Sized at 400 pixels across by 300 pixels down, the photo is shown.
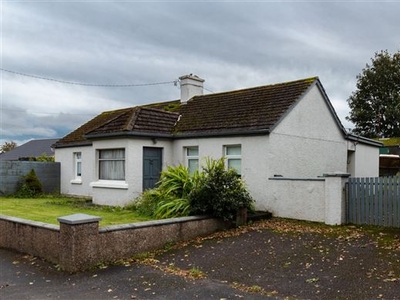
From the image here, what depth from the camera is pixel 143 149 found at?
1616 cm

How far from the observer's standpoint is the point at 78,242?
827 cm

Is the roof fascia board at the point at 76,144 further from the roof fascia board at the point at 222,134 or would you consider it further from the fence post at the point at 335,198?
the fence post at the point at 335,198

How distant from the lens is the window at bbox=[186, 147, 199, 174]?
16.8 metres

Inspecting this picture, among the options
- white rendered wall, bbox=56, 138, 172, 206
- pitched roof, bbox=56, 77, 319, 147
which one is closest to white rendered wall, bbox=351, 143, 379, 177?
pitched roof, bbox=56, 77, 319, 147

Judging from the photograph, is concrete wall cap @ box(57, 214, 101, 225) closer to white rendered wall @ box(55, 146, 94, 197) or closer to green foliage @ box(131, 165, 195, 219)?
green foliage @ box(131, 165, 195, 219)

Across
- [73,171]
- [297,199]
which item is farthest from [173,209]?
[73,171]

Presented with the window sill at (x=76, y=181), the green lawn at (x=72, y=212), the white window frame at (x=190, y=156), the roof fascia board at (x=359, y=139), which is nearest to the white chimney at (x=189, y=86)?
the white window frame at (x=190, y=156)

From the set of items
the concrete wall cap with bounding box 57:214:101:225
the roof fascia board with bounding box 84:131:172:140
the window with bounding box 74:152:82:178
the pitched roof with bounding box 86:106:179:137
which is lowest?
the concrete wall cap with bounding box 57:214:101:225

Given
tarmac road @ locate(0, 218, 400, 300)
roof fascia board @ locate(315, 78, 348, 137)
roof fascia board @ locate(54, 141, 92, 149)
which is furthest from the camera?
roof fascia board @ locate(54, 141, 92, 149)

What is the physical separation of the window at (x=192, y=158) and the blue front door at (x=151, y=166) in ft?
3.86

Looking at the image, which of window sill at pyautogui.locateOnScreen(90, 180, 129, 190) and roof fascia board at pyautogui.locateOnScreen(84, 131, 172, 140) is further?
window sill at pyautogui.locateOnScreen(90, 180, 129, 190)

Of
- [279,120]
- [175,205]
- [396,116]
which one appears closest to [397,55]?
[396,116]

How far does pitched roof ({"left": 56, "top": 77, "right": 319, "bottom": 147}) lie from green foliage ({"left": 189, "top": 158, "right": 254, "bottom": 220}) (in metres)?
2.85

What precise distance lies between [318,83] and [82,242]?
12.0m
